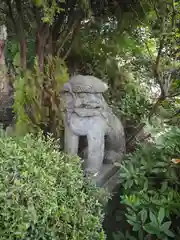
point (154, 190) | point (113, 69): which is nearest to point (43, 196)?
point (154, 190)

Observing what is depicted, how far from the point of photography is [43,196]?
103 cm

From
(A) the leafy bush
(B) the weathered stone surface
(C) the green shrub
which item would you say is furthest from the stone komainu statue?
(C) the green shrub

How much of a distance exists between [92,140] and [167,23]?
99 cm

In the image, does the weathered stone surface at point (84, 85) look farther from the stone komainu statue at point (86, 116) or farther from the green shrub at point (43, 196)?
the green shrub at point (43, 196)

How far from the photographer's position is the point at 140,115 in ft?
8.06

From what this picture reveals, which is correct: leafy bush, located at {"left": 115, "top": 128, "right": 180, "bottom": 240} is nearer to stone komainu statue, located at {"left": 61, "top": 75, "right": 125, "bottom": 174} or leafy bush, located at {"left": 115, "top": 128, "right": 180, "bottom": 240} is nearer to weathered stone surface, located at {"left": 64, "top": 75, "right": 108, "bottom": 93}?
stone komainu statue, located at {"left": 61, "top": 75, "right": 125, "bottom": 174}

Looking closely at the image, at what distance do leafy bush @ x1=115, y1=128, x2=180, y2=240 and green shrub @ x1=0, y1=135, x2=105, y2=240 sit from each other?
215 mm

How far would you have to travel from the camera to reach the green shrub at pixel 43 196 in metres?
0.95

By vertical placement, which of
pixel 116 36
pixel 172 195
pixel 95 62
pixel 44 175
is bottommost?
pixel 172 195

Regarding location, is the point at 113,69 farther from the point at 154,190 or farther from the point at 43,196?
the point at 43,196

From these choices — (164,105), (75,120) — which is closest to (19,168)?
(75,120)

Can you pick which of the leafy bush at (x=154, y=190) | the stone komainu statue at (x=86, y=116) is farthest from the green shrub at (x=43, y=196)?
the stone komainu statue at (x=86, y=116)

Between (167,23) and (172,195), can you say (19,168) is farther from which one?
(167,23)

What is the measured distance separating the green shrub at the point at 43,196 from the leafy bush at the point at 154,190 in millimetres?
215
